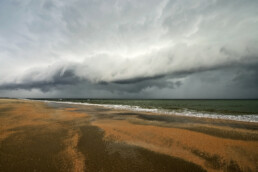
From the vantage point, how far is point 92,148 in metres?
8.80

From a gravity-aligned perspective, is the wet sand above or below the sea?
above

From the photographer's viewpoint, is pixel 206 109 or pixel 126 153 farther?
pixel 206 109

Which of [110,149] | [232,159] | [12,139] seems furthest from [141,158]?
[12,139]

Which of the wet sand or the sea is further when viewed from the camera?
the sea

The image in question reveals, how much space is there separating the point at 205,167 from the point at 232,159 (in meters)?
2.54

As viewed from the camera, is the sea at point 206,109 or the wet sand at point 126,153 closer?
the wet sand at point 126,153

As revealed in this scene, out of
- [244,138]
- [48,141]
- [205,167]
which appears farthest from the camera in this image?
[244,138]

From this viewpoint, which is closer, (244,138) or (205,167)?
(205,167)

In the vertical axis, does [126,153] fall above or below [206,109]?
above

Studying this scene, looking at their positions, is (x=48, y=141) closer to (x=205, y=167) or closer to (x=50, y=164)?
(x=50, y=164)

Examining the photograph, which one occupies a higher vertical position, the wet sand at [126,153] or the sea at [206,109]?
the wet sand at [126,153]

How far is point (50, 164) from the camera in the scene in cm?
654

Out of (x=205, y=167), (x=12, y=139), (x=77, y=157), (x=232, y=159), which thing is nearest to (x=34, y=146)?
(x=12, y=139)

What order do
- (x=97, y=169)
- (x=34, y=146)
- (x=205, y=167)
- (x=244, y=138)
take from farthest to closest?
(x=244, y=138)
(x=34, y=146)
(x=205, y=167)
(x=97, y=169)
